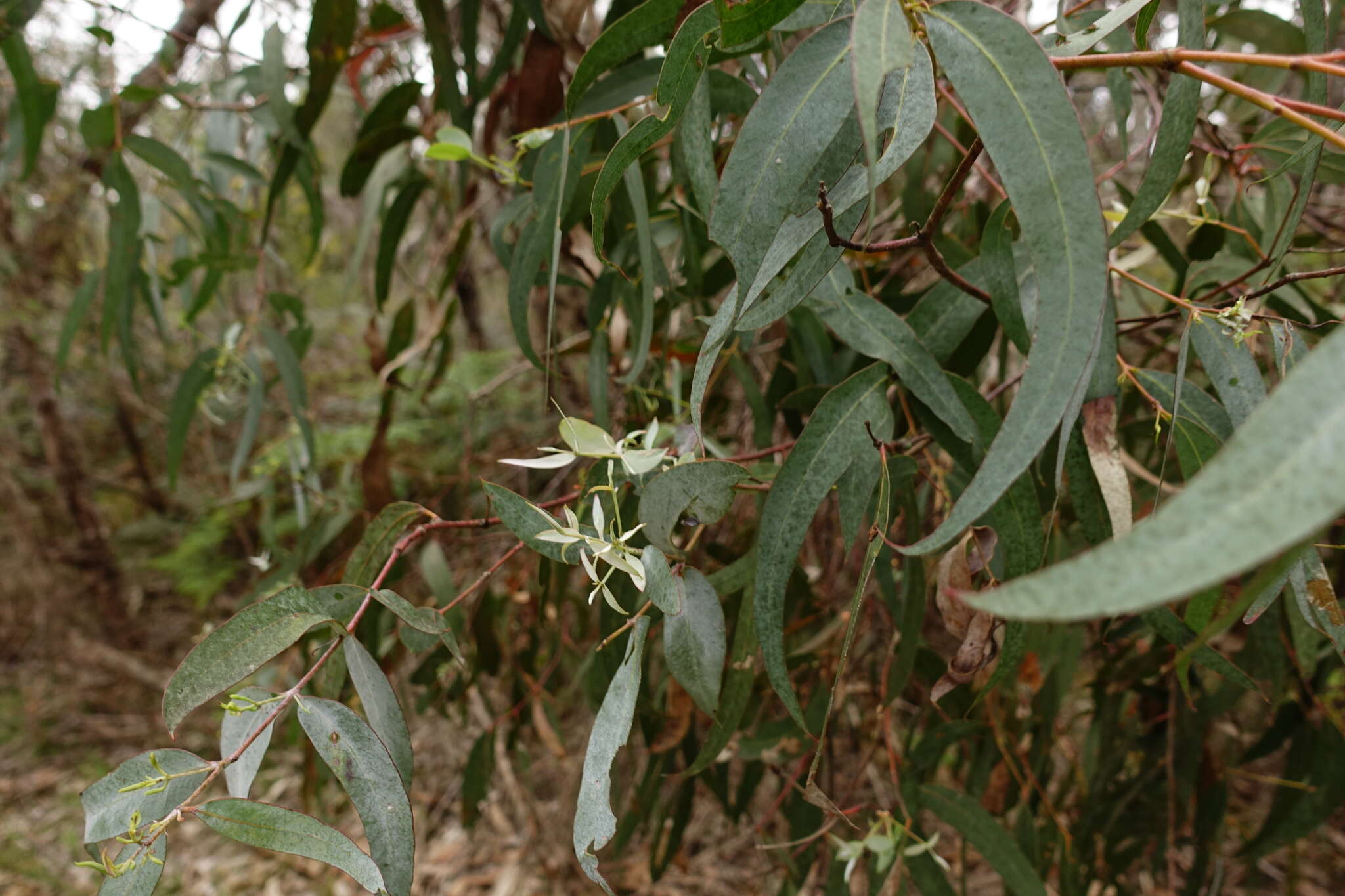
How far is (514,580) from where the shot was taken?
1.03 m

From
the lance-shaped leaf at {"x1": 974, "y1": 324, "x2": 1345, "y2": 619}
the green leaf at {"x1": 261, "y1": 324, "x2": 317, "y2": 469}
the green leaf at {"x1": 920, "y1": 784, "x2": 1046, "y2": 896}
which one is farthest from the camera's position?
the green leaf at {"x1": 261, "y1": 324, "x2": 317, "y2": 469}

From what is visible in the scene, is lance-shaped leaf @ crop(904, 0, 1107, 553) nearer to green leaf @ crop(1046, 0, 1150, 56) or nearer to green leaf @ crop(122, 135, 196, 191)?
green leaf @ crop(1046, 0, 1150, 56)

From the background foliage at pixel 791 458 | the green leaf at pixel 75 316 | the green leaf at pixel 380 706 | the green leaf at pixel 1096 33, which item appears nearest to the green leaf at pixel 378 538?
the background foliage at pixel 791 458

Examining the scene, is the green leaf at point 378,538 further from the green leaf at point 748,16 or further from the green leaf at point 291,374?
the green leaf at point 291,374

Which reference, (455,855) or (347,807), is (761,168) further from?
(347,807)

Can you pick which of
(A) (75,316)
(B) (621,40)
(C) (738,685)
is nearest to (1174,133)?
(B) (621,40)

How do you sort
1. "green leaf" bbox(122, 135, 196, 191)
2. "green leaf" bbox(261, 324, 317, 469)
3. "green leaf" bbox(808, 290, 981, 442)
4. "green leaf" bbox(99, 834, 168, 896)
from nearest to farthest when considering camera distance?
1. "green leaf" bbox(99, 834, 168, 896)
2. "green leaf" bbox(808, 290, 981, 442)
3. "green leaf" bbox(122, 135, 196, 191)
4. "green leaf" bbox(261, 324, 317, 469)

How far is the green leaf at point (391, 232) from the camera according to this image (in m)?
0.94

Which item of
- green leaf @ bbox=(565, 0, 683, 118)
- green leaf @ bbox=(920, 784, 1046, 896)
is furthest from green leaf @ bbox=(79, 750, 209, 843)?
green leaf @ bbox=(920, 784, 1046, 896)

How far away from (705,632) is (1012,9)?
76 cm

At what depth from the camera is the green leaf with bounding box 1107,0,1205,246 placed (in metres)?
0.40

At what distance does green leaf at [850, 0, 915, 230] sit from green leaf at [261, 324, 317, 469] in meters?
0.92

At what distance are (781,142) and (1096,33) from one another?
172mm

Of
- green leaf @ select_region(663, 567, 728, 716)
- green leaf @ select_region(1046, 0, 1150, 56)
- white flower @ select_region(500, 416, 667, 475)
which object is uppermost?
green leaf @ select_region(1046, 0, 1150, 56)
